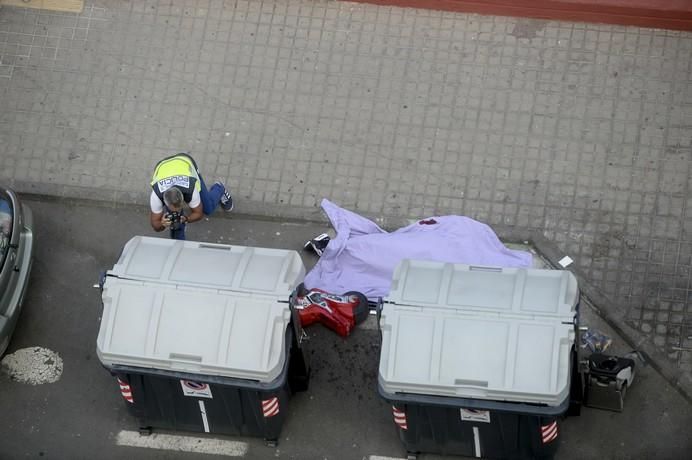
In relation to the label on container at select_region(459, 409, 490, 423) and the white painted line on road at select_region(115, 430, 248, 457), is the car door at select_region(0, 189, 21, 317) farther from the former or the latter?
the label on container at select_region(459, 409, 490, 423)

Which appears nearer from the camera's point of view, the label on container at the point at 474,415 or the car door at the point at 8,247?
the label on container at the point at 474,415

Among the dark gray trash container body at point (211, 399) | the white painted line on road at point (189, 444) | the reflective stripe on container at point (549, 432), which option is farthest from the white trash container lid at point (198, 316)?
the reflective stripe on container at point (549, 432)

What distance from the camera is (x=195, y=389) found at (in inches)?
360

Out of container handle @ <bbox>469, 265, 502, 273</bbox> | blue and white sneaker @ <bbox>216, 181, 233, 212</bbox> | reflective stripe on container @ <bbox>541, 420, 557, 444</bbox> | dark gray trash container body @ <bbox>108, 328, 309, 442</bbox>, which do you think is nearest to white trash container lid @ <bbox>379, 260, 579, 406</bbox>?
container handle @ <bbox>469, 265, 502, 273</bbox>

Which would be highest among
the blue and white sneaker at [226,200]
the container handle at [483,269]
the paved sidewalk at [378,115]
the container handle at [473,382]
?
the paved sidewalk at [378,115]

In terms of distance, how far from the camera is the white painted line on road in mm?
9812

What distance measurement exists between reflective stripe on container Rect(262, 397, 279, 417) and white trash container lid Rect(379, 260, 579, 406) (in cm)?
112

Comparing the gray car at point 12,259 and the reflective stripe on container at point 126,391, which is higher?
the gray car at point 12,259

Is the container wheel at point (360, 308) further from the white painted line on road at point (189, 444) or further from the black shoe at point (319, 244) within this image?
the white painted line on road at point (189, 444)

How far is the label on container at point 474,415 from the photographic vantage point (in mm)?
8789

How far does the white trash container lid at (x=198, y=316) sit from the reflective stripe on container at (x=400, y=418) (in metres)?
1.01

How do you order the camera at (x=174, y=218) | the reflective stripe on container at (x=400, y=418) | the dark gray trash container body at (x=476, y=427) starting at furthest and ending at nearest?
the camera at (x=174, y=218)
the reflective stripe on container at (x=400, y=418)
the dark gray trash container body at (x=476, y=427)

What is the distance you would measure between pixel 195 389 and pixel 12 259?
7.53 feet

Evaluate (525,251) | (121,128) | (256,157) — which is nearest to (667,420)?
(525,251)
